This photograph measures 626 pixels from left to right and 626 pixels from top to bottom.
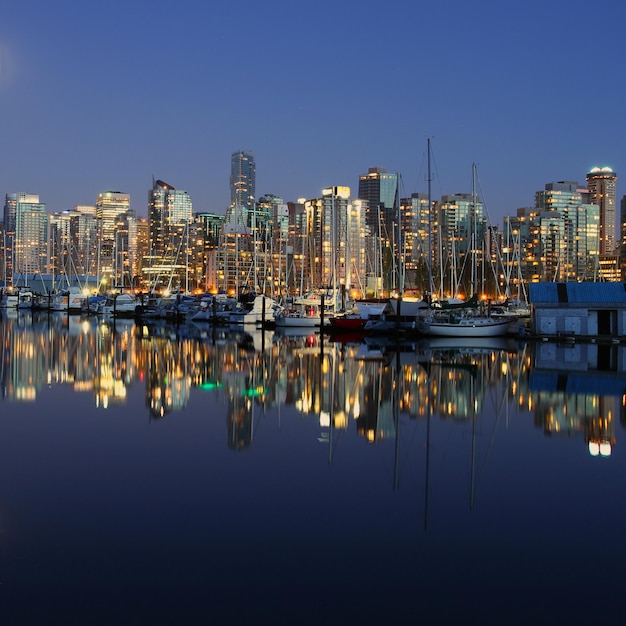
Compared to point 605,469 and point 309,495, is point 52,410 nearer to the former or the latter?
point 309,495

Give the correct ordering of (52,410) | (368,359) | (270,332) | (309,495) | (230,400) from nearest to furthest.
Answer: (309,495)
(52,410)
(230,400)
(368,359)
(270,332)

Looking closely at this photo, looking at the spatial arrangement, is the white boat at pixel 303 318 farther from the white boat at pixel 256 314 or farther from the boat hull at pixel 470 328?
the boat hull at pixel 470 328

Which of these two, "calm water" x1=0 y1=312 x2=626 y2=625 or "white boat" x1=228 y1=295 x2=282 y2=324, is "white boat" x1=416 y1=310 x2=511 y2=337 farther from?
"calm water" x1=0 y1=312 x2=626 y2=625

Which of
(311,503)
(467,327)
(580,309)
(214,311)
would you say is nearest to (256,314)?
(214,311)

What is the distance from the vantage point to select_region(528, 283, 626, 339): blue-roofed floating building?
53.3 metres

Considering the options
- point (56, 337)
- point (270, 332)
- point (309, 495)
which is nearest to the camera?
point (309, 495)

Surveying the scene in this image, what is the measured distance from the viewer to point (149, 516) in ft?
40.9

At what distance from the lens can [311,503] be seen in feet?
43.9

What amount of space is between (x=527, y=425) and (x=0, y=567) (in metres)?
14.9

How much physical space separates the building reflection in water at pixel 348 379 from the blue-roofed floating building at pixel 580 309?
3391 mm

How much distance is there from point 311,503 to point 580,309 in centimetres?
4459

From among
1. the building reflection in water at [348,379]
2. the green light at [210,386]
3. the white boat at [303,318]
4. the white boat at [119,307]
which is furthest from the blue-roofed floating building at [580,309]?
the white boat at [119,307]

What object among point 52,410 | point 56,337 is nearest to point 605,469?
point 52,410

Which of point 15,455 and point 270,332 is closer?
point 15,455
